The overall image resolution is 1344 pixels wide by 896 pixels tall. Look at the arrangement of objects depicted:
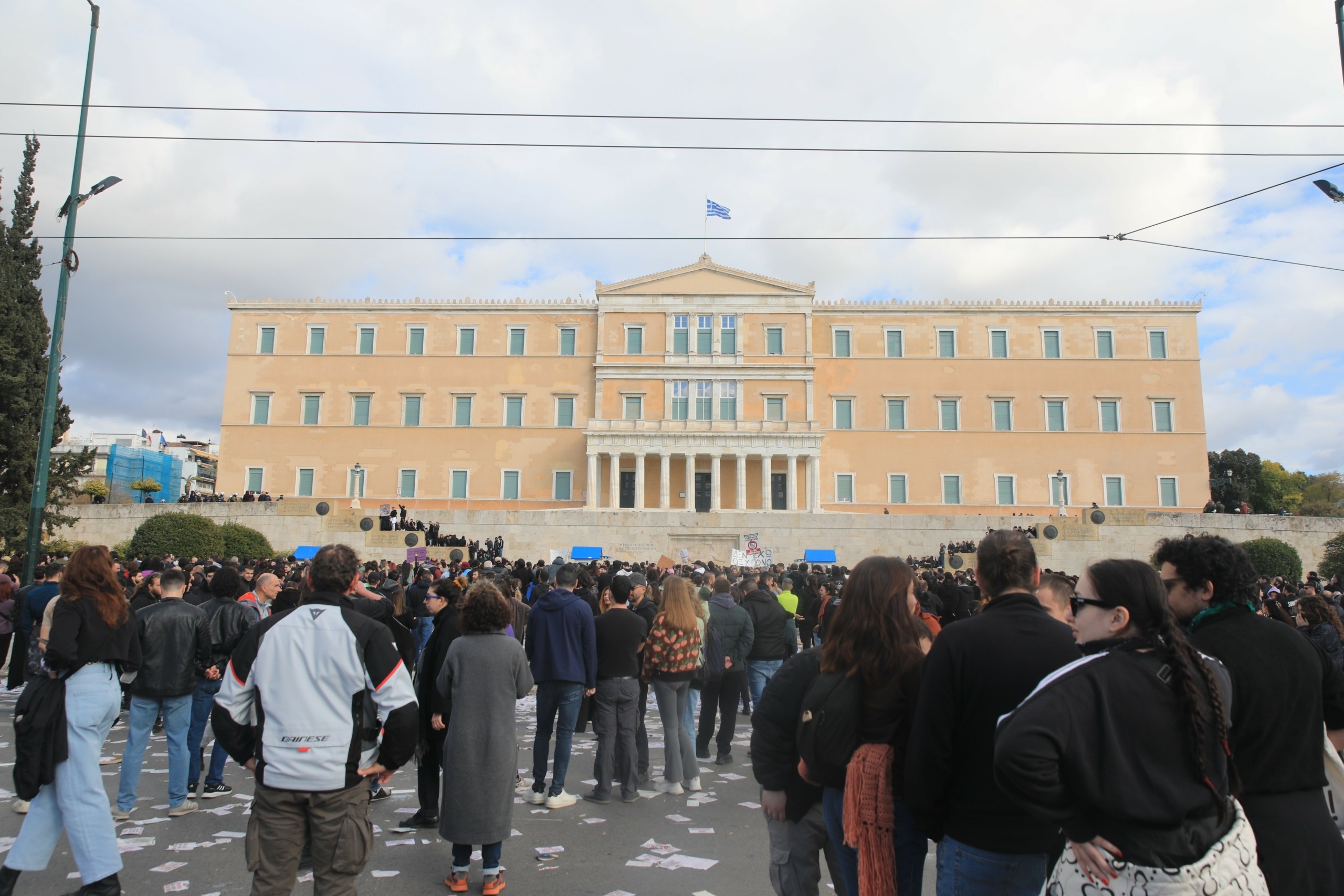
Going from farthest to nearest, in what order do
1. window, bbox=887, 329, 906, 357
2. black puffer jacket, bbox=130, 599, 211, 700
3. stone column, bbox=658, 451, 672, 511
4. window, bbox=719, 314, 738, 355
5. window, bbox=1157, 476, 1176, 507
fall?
1. window, bbox=887, 329, 906, 357
2. window, bbox=719, 314, 738, 355
3. window, bbox=1157, 476, 1176, 507
4. stone column, bbox=658, 451, 672, 511
5. black puffer jacket, bbox=130, 599, 211, 700

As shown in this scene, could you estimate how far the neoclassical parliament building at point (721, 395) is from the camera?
1651 inches

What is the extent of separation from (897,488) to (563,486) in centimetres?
1658

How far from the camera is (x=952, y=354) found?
142 ft

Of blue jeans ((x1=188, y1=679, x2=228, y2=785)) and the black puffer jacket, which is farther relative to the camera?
blue jeans ((x1=188, y1=679, x2=228, y2=785))

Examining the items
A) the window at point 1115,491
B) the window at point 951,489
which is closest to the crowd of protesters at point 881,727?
the window at point 951,489

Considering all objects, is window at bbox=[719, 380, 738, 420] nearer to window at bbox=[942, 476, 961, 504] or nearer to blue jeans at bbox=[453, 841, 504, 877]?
window at bbox=[942, 476, 961, 504]

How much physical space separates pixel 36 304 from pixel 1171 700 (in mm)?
28739

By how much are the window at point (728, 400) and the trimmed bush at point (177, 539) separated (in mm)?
23128

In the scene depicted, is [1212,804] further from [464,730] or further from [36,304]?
[36,304]

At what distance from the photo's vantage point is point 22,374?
21.7 metres

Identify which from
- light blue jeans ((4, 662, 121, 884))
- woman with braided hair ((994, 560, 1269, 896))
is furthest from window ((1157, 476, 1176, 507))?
light blue jeans ((4, 662, 121, 884))

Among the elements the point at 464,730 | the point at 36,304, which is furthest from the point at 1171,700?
the point at 36,304

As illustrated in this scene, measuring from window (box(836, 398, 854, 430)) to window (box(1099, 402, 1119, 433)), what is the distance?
12341 millimetres

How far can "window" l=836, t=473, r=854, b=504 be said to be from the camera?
4225cm
